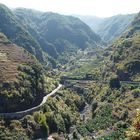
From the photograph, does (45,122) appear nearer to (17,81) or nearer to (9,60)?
(17,81)

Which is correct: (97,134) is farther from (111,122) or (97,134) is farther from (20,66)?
(20,66)

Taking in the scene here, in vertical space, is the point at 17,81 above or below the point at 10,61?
below

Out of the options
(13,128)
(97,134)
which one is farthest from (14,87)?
(97,134)

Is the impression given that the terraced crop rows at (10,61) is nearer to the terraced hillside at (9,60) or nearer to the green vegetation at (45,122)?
the terraced hillside at (9,60)

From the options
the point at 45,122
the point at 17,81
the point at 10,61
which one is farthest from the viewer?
the point at 10,61

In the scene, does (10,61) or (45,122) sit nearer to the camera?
(45,122)

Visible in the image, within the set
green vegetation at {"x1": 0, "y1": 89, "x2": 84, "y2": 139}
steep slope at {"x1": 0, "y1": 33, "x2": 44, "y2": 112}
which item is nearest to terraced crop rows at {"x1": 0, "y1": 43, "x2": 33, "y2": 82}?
steep slope at {"x1": 0, "y1": 33, "x2": 44, "y2": 112}

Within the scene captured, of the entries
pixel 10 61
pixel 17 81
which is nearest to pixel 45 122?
pixel 17 81

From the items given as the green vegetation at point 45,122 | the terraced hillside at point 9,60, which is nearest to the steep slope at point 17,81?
the terraced hillside at point 9,60
